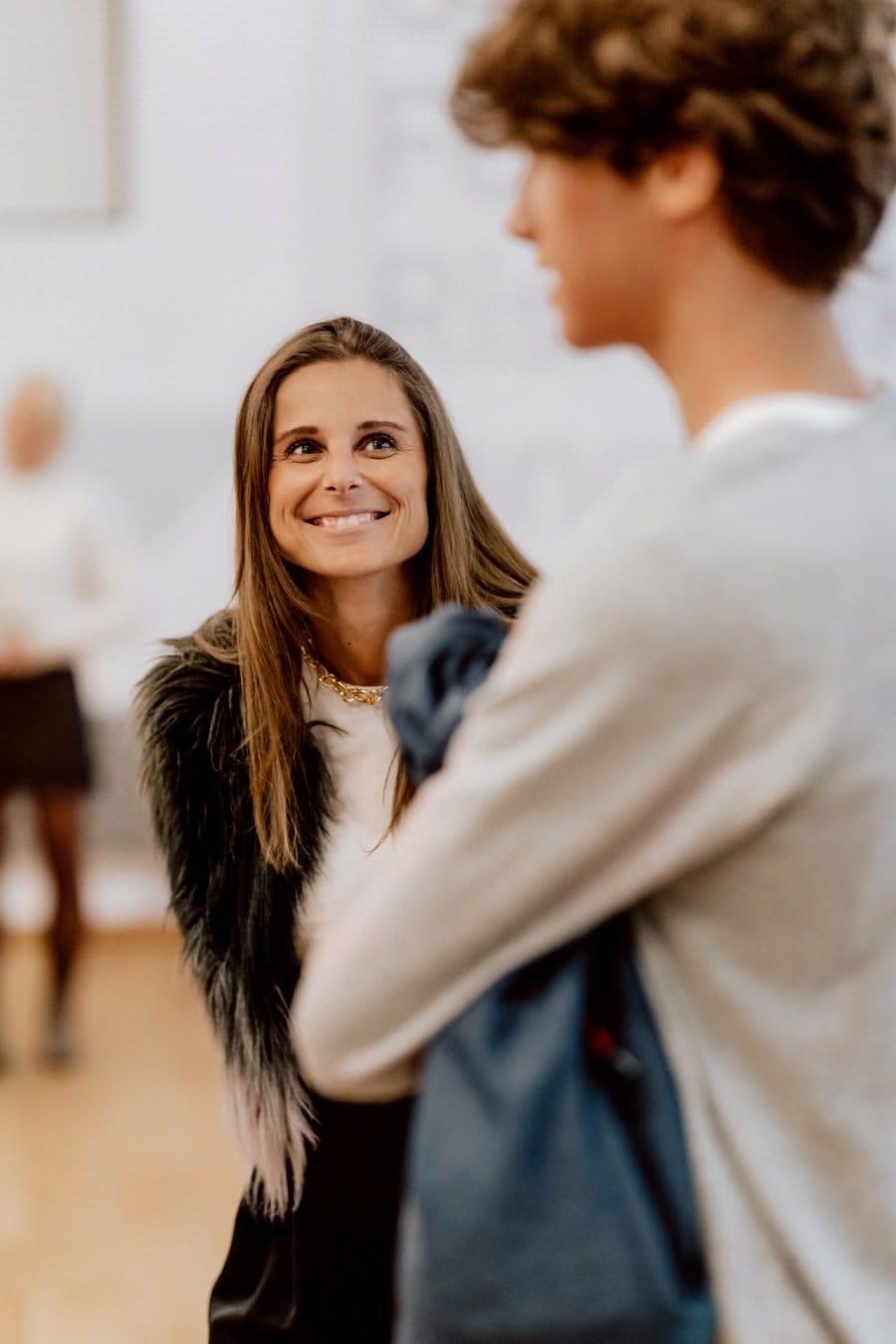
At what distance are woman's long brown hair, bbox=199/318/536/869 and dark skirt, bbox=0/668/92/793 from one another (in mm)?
3138

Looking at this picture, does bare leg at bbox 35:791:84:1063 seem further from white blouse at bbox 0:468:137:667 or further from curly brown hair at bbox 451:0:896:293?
curly brown hair at bbox 451:0:896:293

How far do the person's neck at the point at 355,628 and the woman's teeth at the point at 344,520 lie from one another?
7 centimetres

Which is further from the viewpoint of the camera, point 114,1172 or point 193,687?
point 114,1172

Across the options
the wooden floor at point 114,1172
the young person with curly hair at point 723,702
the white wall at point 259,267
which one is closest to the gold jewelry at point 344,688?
the young person with curly hair at point 723,702

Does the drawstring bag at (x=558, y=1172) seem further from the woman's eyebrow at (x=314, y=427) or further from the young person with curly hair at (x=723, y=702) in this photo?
the woman's eyebrow at (x=314, y=427)

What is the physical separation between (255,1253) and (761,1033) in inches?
28.0

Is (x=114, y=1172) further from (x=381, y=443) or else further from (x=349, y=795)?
(x=381, y=443)

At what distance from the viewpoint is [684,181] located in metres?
0.77

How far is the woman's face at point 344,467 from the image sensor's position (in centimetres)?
125

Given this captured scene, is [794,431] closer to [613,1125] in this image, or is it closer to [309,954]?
[613,1125]

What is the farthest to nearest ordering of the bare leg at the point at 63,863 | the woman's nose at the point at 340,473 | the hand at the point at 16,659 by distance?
the bare leg at the point at 63,863 < the hand at the point at 16,659 < the woman's nose at the point at 340,473

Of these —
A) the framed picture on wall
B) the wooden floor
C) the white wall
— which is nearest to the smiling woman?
the wooden floor

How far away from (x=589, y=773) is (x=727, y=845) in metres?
0.08

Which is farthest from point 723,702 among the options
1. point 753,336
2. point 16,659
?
point 16,659
